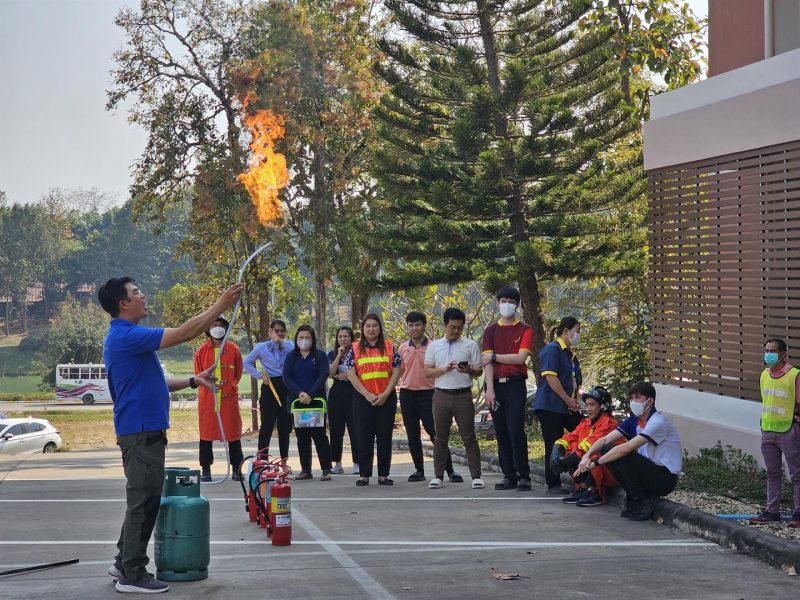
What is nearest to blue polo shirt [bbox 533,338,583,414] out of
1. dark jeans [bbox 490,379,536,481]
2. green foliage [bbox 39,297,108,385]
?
dark jeans [bbox 490,379,536,481]

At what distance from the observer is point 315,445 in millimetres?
12227

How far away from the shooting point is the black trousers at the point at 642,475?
9195 millimetres

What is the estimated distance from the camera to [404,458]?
51.7 ft

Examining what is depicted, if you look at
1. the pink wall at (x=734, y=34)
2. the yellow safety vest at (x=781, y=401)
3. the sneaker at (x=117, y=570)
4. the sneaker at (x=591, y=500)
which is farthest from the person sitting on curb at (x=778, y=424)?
the pink wall at (x=734, y=34)

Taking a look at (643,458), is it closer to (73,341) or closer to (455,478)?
(455,478)

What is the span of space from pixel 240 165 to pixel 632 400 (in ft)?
61.8

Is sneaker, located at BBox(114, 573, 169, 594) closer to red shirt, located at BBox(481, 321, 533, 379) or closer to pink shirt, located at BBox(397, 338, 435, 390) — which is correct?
red shirt, located at BBox(481, 321, 533, 379)

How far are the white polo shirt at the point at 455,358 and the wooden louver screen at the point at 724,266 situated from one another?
272cm

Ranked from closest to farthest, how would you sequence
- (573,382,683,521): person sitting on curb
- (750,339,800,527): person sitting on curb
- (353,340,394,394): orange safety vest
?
(750,339,800,527): person sitting on curb, (573,382,683,521): person sitting on curb, (353,340,394,394): orange safety vest

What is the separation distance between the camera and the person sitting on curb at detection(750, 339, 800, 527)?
8.61 metres

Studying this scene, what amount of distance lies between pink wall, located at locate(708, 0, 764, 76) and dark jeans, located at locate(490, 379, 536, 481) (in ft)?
15.5

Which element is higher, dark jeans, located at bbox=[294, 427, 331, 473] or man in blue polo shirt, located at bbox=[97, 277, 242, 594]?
man in blue polo shirt, located at bbox=[97, 277, 242, 594]

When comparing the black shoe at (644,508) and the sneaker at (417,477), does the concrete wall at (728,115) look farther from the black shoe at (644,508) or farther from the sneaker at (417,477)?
the sneaker at (417,477)

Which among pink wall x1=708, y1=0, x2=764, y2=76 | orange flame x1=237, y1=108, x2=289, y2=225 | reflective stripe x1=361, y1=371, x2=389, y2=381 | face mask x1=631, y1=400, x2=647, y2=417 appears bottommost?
face mask x1=631, y1=400, x2=647, y2=417
